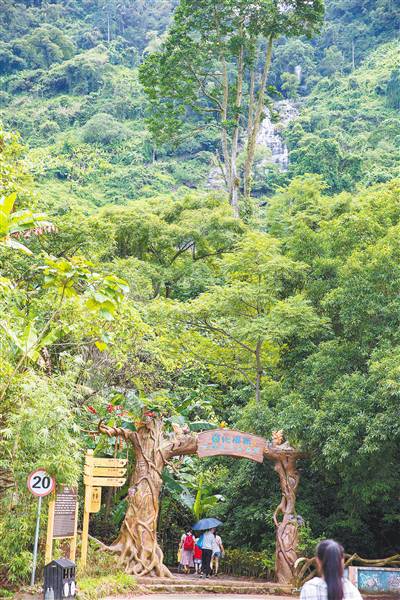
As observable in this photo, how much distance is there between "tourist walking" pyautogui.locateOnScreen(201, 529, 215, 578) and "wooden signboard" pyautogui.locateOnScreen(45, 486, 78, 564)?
141 inches

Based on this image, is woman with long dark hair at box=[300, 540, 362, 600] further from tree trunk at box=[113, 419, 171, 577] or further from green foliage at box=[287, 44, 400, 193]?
green foliage at box=[287, 44, 400, 193]

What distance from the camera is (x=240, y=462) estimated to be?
46.7 feet

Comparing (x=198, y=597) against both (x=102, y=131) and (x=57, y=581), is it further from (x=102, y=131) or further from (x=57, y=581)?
(x=102, y=131)

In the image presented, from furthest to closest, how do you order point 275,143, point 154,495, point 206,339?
point 275,143 < point 206,339 < point 154,495

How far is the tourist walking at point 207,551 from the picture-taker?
1254 centimetres

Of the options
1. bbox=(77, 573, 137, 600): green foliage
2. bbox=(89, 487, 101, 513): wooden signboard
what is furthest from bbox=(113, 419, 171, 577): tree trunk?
bbox=(89, 487, 101, 513): wooden signboard

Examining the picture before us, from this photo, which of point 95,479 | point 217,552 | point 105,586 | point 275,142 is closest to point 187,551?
point 217,552

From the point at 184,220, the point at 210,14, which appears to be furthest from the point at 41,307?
the point at 210,14

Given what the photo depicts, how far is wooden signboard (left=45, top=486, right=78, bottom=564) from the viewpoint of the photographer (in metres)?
9.05

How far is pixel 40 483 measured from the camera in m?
8.27

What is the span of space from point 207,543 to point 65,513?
4077 mm

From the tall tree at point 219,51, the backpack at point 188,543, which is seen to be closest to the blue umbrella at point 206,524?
the backpack at point 188,543

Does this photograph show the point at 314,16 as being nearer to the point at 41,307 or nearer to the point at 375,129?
the point at 41,307

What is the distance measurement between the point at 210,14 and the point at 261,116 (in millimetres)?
3635
